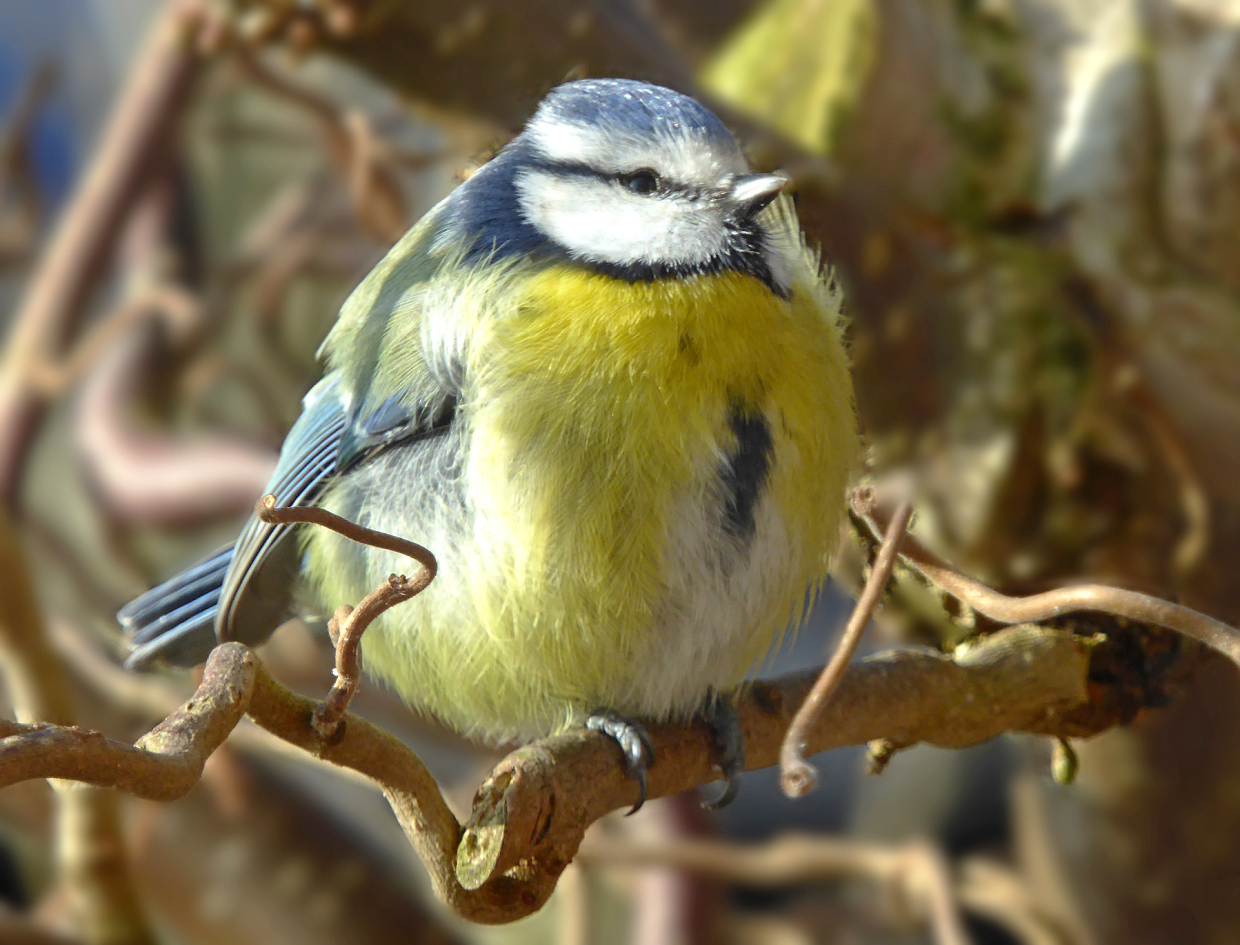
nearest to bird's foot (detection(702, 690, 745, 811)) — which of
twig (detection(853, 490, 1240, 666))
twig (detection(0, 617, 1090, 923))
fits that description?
twig (detection(0, 617, 1090, 923))

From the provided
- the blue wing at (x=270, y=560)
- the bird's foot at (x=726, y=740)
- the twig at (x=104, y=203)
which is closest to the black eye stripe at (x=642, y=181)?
the blue wing at (x=270, y=560)

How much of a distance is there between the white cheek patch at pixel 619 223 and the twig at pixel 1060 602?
12 cm

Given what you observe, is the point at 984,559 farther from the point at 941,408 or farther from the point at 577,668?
the point at 577,668

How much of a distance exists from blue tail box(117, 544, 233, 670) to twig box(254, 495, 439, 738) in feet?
0.66

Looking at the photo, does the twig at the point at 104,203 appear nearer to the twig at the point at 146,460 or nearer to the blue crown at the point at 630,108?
the twig at the point at 146,460

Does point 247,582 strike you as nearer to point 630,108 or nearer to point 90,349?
point 630,108

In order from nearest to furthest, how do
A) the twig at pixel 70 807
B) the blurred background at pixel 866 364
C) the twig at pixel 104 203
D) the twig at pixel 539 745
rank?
the twig at pixel 539 745 → the twig at pixel 70 807 → the blurred background at pixel 866 364 → the twig at pixel 104 203

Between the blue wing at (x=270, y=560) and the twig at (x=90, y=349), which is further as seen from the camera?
the twig at (x=90, y=349)

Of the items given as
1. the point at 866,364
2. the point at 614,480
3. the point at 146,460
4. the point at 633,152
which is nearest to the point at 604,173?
the point at 633,152

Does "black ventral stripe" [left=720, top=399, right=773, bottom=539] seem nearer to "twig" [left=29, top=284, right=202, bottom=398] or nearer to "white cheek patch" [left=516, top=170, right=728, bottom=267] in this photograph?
"white cheek patch" [left=516, top=170, right=728, bottom=267]

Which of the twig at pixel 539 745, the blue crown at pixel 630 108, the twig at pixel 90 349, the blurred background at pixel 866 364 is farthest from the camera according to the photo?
the twig at pixel 90 349

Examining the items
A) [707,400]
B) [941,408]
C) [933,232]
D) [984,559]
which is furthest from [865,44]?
[707,400]

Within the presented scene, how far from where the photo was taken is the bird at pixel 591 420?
1.50ft

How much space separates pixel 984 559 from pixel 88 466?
2.73ft
